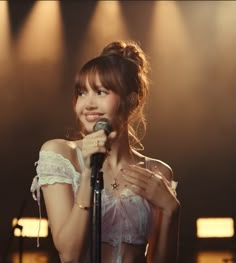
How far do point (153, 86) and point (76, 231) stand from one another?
168 cm

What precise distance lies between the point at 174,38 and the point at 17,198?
1.15 meters

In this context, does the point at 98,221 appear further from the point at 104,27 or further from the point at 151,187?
the point at 104,27

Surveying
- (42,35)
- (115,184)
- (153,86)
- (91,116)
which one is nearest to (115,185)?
(115,184)

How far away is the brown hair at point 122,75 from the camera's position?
149 cm

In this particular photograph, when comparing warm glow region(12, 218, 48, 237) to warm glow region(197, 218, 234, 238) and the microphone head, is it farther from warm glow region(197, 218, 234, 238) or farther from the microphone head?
the microphone head

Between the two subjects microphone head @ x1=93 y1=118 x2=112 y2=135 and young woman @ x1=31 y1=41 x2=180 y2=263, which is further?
young woman @ x1=31 y1=41 x2=180 y2=263

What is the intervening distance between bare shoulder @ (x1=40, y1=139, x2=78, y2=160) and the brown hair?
0.48 feet

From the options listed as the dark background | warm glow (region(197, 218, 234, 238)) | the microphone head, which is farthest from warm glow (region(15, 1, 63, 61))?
the microphone head

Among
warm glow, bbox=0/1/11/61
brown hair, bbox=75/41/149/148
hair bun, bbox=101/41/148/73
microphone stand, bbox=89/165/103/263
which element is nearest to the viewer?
microphone stand, bbox=89/165/103/263

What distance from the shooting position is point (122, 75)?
1526 mm

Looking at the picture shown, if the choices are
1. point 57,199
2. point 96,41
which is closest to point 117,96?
point 57,199

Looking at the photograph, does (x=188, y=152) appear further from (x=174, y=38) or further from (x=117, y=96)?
(x=117, y=96)

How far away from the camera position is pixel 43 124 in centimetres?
289

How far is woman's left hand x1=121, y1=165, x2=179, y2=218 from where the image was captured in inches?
58.2
